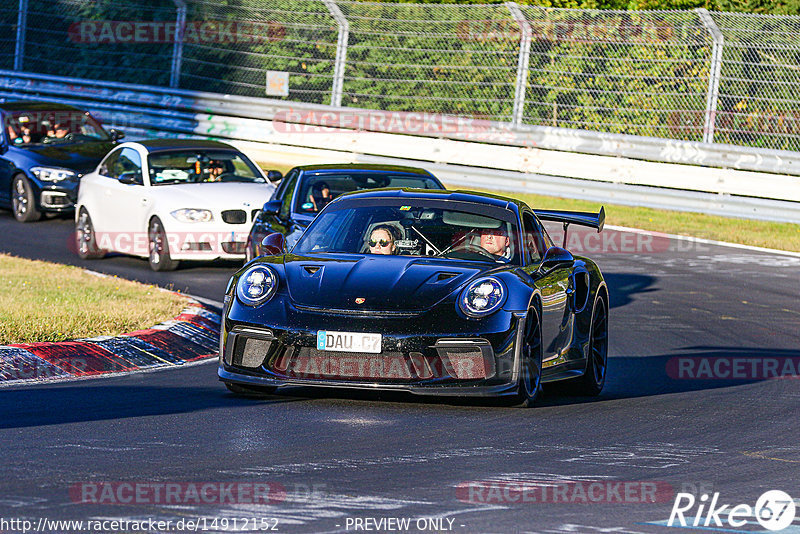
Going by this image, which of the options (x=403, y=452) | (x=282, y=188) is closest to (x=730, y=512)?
(x=403, y=452)

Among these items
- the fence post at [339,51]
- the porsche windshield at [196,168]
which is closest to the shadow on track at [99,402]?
the porsche windshield at [196,168]

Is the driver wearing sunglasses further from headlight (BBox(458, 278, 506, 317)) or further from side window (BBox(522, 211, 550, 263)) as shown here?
headlight (BBox(458, 278, 506, 317))

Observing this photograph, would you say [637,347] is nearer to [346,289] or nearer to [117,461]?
[346,289]

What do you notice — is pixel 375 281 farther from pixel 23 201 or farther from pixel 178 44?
pixel 178 44

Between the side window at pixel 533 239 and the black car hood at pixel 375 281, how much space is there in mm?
624

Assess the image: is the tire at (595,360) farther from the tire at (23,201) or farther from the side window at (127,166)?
the tire at (23,201)

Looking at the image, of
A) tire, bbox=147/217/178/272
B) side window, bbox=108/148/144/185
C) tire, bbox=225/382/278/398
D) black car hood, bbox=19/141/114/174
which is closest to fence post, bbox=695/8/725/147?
black car hood, bbox=19/141/114/174

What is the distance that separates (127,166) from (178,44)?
36.1 feet

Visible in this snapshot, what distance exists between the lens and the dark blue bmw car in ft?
65.5

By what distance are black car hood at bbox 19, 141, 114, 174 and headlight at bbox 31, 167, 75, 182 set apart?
0.19 feet

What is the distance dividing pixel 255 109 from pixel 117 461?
20.3m

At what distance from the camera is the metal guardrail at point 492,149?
70.8 ft

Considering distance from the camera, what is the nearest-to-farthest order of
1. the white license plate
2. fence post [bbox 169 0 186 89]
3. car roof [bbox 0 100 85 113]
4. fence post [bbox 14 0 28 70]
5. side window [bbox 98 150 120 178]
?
the white license plate < side window [bbox 98 150 120 178] < car roof [bbox 0 100 85 113] < fence post [bbox 169 0 186 89] < fence post [bbox 14 0 28 70]

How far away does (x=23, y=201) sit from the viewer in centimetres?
2030
